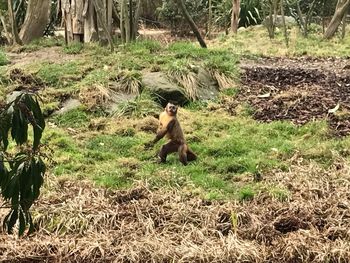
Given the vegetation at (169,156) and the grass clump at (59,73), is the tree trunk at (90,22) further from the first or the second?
the grass clump at (59,73)

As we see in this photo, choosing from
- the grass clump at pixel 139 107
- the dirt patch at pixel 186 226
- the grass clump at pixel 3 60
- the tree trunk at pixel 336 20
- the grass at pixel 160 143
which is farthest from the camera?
the tree trunk at pixel 336 20

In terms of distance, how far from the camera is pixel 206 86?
892cm

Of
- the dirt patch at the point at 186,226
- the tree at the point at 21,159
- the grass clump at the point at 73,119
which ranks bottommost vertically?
the dirt patch at the point at 186,226

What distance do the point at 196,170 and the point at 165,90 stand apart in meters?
2.56

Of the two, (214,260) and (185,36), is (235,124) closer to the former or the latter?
(214,260)

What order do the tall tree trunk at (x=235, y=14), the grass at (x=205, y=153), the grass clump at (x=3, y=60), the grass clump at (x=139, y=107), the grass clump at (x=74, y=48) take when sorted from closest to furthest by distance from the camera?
the grass at (x=205, y=153)
the grass clump at (x=139, y=107)
the grass clump at (x=3, y=60)
the grass clump at (x=74, y=48)
the tall tree trunk at (x=235, y=14)

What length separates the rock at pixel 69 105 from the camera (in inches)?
312

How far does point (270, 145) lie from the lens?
671 centimetres

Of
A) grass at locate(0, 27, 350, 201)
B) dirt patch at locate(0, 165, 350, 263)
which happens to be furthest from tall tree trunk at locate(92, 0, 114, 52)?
dirt patch at locate(0, 165, 350, 263)

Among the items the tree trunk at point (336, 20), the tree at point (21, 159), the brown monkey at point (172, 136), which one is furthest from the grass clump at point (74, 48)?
the tree at point (21, 159)

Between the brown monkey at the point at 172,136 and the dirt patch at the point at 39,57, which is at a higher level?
the dirt patch at the point at 39,57

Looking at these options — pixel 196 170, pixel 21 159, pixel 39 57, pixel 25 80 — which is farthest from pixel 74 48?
pixel 21 159

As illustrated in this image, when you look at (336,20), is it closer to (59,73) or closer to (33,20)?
(33,20)

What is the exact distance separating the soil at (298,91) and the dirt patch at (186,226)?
219cm
